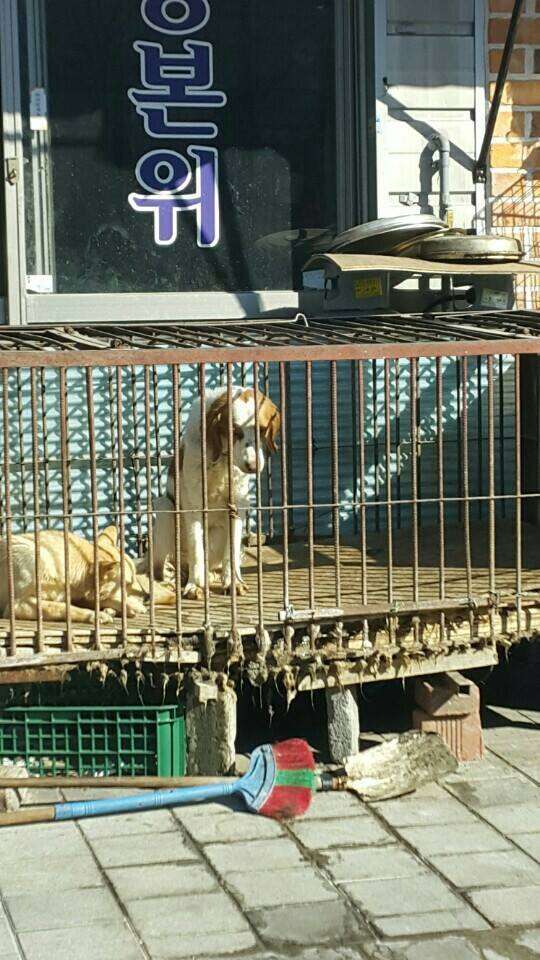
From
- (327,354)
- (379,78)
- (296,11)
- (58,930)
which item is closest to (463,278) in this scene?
(379,78)

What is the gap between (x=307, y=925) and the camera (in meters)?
4.99

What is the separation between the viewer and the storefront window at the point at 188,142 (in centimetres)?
939

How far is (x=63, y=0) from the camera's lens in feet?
30.5

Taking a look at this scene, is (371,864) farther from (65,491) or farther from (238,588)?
(238,588)

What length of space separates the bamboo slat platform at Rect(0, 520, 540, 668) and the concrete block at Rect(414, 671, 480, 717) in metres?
0.21

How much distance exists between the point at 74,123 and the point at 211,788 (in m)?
5.02

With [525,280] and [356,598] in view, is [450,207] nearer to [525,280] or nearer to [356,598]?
[525,280]

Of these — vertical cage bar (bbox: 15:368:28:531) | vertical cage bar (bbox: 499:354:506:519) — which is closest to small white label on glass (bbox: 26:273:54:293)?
vertical cage bar (bbox: 15:368:28:531)

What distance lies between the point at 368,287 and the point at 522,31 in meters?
2.13

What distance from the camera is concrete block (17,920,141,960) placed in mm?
4738

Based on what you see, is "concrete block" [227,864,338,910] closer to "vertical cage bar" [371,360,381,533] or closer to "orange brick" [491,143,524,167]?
"vertical cage bar" [371,360,381,533]

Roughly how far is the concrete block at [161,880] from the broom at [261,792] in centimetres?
51

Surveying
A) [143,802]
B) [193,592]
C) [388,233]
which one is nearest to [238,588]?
[193,592]

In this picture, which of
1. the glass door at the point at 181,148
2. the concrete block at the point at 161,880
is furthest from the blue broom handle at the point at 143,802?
the glass door at the point at 181,148
